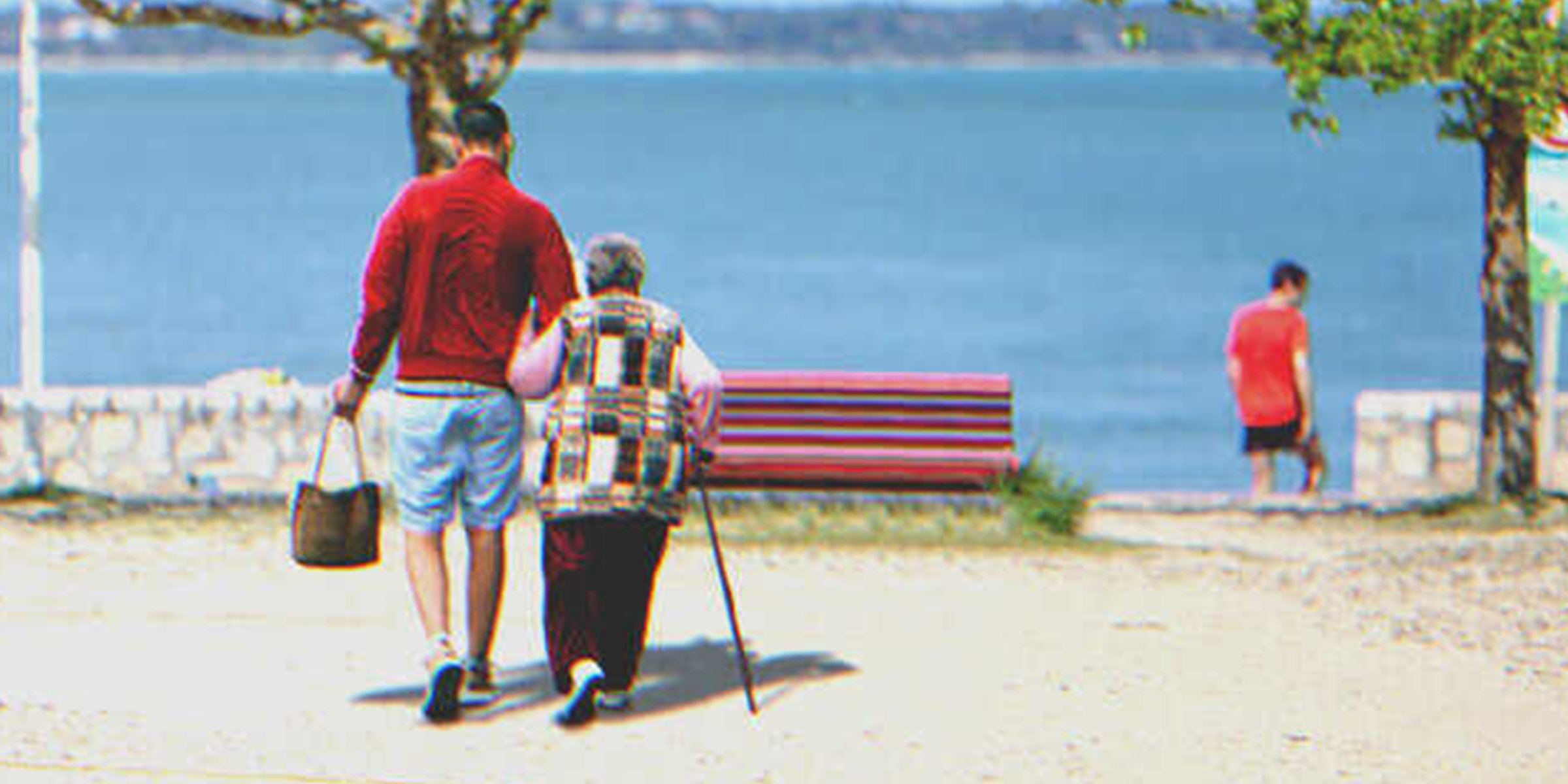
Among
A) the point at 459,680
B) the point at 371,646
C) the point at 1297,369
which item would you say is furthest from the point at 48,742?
the point at 1297,369

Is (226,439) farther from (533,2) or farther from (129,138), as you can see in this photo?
(129,138)

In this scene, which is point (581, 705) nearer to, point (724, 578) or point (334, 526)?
point (724, 578)

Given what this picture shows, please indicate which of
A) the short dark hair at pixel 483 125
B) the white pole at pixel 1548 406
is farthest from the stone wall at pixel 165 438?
the short dark hair at pixel 483 125

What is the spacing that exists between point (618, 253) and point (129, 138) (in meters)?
142

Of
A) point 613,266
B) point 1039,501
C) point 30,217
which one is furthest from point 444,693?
point 30,217

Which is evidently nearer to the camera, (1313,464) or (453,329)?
(453,329)

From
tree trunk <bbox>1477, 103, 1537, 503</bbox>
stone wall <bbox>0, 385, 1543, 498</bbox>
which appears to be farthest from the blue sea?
stone wall <bbox>0, 385, 1543, 498</bbox>

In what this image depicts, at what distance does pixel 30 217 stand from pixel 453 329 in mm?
7464

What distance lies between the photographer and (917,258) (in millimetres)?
65750

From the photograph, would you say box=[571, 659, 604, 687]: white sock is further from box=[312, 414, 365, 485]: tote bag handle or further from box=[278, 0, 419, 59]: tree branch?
box=[278, 0, 419, 59]: tree branch

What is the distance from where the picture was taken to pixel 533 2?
42.4 ft

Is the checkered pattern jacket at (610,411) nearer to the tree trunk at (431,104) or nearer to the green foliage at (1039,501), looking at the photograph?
the green foliage at (1039,501)

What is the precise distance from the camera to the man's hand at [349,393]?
21.7 feet

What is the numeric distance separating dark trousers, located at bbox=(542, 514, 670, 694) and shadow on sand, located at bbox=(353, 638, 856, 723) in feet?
0.80
